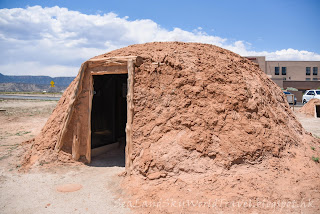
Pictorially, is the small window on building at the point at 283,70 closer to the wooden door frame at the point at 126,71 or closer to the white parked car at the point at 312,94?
the white parked car at the point at 312,94

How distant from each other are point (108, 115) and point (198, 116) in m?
3.80

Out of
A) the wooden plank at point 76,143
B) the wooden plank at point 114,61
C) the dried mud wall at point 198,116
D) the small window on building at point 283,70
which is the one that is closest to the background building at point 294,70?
the small window on building at point 283,70

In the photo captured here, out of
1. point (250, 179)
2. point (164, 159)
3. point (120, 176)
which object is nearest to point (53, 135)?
point (120, 176)

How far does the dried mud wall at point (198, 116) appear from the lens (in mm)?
4484

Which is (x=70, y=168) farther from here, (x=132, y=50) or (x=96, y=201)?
(x=132, y=50)

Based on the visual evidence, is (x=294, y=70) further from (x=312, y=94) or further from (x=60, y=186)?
(x=60, y=186)

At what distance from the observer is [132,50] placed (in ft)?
19.1

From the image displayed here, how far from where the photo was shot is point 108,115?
7.66 meters

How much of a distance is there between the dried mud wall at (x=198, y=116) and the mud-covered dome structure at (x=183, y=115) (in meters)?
0.02

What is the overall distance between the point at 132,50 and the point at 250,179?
3936 mm

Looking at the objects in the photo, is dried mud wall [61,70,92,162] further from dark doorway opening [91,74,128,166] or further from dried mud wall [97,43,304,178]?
dried mud wall [97,43,304,178]

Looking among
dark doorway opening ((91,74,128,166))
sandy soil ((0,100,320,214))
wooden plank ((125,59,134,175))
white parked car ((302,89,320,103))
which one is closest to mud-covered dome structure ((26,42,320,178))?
wooden plank ((125,59,134,175))

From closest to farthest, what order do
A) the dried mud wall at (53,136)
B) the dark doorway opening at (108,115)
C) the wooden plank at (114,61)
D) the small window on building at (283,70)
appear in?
the wooden plank at (114,61) < the dried mud wall at (53,136) < the dark doorway opening at (108,115) < the small window on building at (283,70)

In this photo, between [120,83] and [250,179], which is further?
[120,83]
